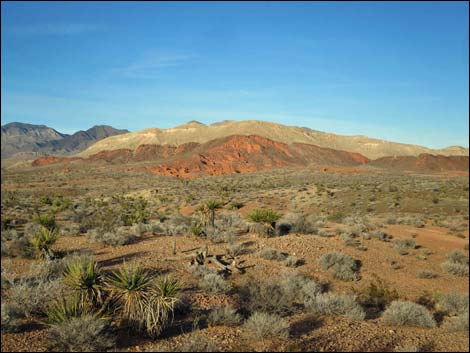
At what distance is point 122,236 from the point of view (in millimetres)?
15172

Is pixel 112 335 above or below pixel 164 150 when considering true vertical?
below

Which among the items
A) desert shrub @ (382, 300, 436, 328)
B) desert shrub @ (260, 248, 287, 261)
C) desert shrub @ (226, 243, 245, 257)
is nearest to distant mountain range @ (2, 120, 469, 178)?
desert shrub @ (226, 243, 245, 257)

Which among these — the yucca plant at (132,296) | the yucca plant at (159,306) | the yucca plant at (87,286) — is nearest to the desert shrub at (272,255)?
the yucca plant at (159,306)

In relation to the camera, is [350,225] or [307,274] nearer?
[307,274]

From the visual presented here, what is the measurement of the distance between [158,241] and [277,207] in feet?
50.8

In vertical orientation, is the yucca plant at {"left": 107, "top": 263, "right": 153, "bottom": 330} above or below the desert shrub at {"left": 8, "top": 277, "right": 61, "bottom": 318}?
above

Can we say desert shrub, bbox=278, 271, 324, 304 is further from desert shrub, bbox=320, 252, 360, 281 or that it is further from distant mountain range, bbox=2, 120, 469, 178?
distant mountain range, bbox=2, 120, 469, 178

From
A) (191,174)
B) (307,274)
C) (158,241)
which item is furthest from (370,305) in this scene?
(191,174)

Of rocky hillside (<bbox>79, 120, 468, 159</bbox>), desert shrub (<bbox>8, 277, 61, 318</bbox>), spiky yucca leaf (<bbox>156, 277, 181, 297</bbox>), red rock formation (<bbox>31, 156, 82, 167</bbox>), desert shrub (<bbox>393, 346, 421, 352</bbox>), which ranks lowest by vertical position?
desert shrub (<bbox>8, 277, 61, 318</bbox>)

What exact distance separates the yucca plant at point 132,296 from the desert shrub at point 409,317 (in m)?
5.12

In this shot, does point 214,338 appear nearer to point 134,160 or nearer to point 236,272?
point 236,272

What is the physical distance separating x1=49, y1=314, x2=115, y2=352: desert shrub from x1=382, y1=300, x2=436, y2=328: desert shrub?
563cm

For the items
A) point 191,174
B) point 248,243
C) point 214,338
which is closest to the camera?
point 214,338

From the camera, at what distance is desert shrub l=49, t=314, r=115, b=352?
19.3 feet
